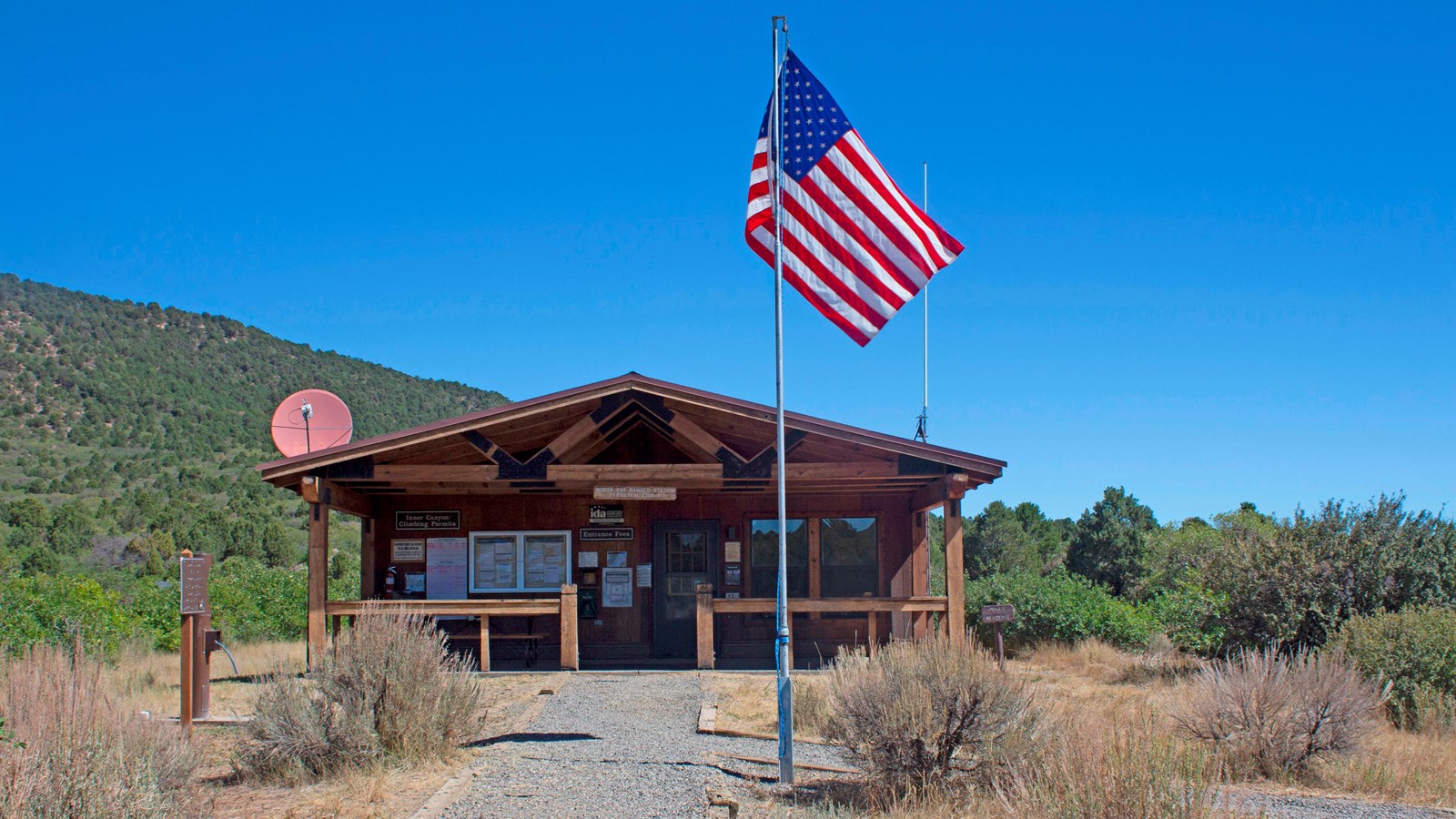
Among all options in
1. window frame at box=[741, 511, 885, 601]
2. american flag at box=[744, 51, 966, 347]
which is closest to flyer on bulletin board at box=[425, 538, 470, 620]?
window frame at box=[741, 511, 885, 601]

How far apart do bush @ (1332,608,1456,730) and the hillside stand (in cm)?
2896

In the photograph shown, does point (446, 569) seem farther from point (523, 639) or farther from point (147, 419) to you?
point (147, 419)

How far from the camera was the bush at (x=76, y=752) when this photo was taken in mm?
5344

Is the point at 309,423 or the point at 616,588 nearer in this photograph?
the point at 309,423

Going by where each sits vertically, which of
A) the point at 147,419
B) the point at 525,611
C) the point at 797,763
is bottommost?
the point at 797,763

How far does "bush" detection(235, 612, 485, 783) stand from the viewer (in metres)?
8.05

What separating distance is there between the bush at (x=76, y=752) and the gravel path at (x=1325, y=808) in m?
6.29

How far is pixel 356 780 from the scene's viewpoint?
7.79 meters

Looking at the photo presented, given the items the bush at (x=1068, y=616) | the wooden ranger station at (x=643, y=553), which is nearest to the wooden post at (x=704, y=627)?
the wooden ranger station at (x=643, y=553)

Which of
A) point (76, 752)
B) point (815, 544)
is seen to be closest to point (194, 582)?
point (76, 752)

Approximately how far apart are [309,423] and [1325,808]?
12.1 m

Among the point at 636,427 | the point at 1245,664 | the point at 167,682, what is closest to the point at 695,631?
the point at 636,427

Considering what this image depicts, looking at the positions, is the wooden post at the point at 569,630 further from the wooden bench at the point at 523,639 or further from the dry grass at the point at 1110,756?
the dry grass at the point at 1110,756

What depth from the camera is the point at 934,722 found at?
7.59 meters
